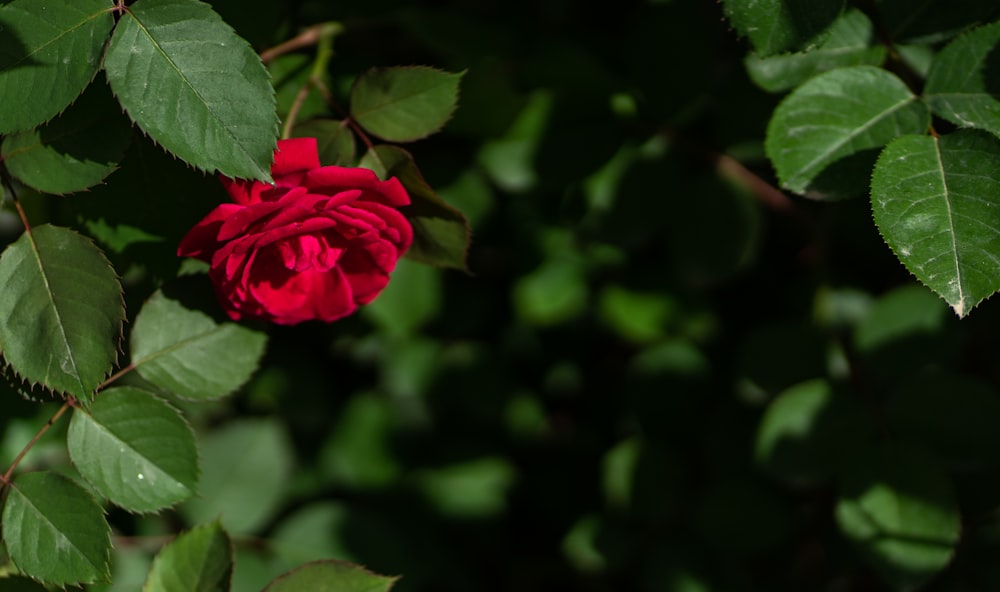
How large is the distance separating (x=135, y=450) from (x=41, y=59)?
482 mm

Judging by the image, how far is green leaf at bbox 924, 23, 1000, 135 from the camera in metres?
1.02

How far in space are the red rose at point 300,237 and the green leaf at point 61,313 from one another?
0.11m

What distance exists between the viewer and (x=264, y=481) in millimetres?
→ 1671

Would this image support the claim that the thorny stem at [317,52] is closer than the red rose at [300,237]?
No

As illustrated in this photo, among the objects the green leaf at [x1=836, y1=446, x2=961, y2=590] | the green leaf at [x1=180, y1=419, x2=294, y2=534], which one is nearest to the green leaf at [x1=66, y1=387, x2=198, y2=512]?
the green leaf at [x1=180, y1=419, x2=294, y2=534]

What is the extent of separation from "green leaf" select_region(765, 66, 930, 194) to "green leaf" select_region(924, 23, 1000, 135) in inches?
1.1

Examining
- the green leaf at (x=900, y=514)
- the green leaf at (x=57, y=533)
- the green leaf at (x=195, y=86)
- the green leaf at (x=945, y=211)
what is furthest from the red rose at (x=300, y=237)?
the green leaf at (x=900, y=514)

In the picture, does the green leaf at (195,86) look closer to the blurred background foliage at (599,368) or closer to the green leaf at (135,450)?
the blurred background foliage at (599,368)

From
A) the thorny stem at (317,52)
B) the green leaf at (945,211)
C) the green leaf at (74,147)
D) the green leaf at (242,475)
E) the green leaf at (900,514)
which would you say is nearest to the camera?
the green leaf at (945,211)

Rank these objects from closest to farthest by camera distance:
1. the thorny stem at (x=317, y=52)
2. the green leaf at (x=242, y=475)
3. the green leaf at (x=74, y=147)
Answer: the green leaf at (x=74, y=147), the thorny stem at (x=317, y=52), the green leaf at (x=242, y=475)

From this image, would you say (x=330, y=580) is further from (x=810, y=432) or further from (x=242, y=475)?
(x=810, y=432)

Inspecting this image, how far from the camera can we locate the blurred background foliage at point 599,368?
1.40 meters

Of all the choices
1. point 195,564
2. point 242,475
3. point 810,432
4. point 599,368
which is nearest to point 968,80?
point 810,432

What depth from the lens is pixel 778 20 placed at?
0.97 metres
